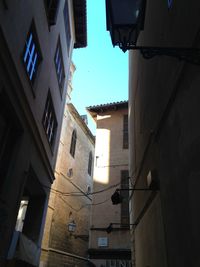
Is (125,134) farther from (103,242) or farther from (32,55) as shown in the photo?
(32,55)

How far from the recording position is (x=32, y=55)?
838 cm

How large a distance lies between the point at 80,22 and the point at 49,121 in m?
7.19

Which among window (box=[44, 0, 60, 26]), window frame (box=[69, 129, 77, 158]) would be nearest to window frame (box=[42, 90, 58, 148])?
window (box=[44, 0, 60, 26])

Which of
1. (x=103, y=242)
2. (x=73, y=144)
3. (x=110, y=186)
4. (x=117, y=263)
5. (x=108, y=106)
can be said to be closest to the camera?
(x=117, y=263)

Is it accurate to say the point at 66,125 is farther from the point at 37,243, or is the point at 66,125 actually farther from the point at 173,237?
the point at 173,237

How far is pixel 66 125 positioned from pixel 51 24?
16.1 metres

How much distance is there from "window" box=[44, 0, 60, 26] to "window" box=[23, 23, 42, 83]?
1.74 meters

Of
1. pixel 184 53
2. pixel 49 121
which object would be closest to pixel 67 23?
pixel 49 121

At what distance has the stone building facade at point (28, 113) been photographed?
649 centimetres

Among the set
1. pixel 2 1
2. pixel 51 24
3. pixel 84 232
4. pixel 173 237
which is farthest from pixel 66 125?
pixel 173 237

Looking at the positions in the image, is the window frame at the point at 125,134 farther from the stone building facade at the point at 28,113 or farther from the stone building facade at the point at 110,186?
the stone building facade at the point at 28,113

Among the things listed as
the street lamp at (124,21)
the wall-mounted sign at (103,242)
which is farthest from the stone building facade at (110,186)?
the street lamp at (124,21)

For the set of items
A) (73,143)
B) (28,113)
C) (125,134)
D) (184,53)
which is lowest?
(184,53)

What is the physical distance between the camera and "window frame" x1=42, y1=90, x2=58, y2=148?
1021cm
